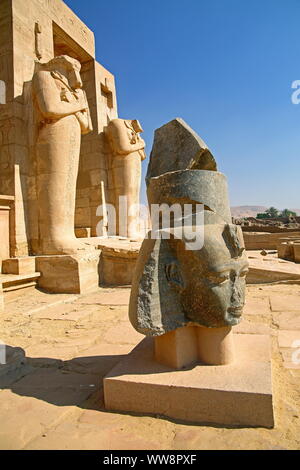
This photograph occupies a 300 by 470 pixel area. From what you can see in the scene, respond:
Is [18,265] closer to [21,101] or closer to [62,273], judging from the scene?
[62,273]

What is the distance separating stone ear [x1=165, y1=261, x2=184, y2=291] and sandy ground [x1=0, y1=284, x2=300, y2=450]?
74 centimetres

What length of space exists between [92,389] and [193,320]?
86 cm

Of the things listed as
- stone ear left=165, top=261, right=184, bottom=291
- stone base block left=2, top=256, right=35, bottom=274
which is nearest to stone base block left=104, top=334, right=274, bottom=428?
stone ear left=165, top=261, right=184, bottom=291

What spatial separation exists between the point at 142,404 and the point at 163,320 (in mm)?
482

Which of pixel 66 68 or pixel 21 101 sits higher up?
pixel 66 68

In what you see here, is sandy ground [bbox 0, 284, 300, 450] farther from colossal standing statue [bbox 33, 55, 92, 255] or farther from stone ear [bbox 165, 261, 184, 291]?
colossal standing statue [bbox 33, 55, 92, 255]

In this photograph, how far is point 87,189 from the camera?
8.05 m

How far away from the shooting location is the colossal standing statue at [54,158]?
530 centimetres

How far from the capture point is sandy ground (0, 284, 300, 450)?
5.24ft

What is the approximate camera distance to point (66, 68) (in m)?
5.73

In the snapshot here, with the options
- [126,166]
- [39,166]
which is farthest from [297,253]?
[39,166]

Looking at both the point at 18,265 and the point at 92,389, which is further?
the point at 18,265
